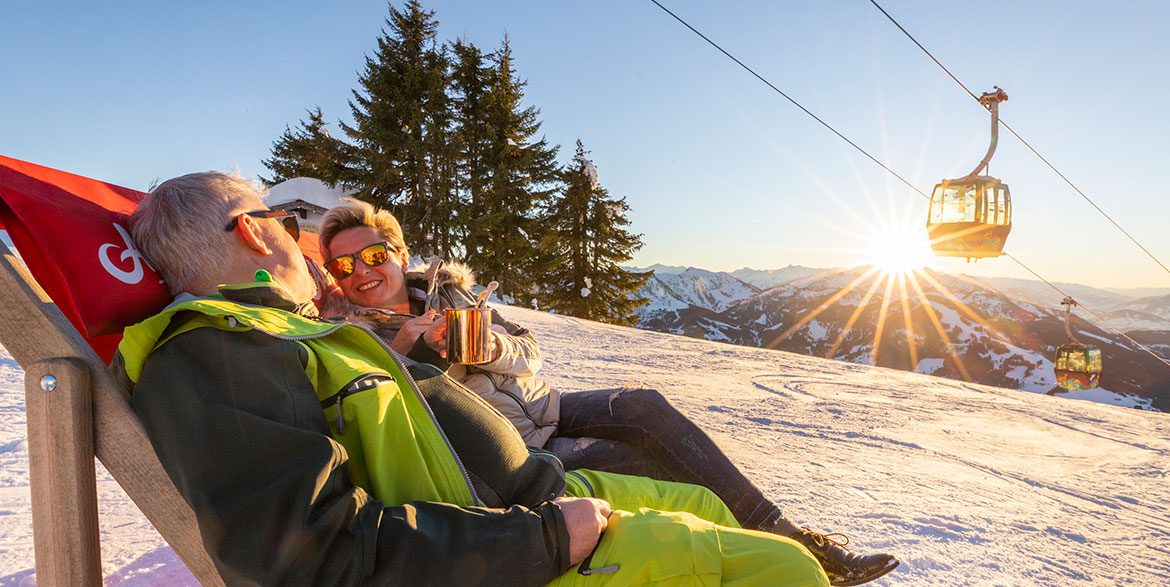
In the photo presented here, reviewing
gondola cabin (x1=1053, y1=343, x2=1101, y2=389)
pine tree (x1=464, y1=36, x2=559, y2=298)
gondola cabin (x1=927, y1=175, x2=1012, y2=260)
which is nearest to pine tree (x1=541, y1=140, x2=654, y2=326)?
pine tree (x1=464, y1=36, x2=559, y2=298)

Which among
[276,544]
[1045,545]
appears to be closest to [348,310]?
[276,544]

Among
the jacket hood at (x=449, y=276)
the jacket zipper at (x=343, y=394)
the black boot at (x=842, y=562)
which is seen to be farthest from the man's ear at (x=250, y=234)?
the black boot at (x=842, y=562)

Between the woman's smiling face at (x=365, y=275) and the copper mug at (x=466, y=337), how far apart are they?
2.50ft

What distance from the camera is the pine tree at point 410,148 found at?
22.3 meters

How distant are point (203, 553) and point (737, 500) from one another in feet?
5.08

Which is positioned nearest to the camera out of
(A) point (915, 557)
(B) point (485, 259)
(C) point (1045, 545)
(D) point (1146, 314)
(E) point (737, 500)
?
(E) point (737, 500)

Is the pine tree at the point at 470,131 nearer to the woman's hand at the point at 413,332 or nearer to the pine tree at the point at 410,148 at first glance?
the pine tree at the point at 410,148

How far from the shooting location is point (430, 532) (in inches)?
43.6

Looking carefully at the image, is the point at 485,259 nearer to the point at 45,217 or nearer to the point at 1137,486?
the point at 1137,486

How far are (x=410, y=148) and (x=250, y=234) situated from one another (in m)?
22.2

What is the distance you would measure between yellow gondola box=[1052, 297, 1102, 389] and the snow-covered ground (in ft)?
30.9

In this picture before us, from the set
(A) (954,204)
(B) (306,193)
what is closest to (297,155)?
(B) (306,193)

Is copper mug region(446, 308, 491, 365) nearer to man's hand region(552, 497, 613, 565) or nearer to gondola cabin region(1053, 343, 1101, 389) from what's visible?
man's hand region(552, 497, 613, 565)

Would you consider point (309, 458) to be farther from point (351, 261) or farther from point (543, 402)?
point (351, 261)
